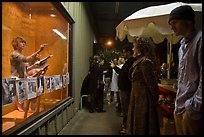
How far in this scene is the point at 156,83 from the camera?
3318 mm

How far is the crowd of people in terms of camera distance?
1910 millimetres

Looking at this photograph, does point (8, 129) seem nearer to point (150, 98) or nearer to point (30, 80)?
point (30, 80)

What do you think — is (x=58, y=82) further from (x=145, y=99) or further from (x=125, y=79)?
(x=145, y=99)

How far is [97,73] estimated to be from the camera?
7367 millimetres

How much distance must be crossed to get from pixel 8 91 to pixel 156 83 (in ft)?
5.95

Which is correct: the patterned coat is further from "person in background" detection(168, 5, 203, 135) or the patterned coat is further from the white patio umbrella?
"person in background" detection(168, 5, 203, 135)

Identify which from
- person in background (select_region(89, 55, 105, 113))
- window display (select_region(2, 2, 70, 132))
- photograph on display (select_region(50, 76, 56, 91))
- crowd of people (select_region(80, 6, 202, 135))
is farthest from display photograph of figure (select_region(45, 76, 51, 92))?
person in background (select_region(89, 55, 105, 113))

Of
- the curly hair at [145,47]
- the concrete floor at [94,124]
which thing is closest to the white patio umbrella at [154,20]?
the curly hair at [145,47]

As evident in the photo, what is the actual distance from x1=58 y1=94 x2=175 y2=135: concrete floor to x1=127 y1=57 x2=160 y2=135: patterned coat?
0.40m

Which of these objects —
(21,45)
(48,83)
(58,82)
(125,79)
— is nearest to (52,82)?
(48,83)

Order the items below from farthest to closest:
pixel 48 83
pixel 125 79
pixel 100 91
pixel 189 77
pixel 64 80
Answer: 1. pixel 100 91
2. pixel 64 80
3. pixel 125 79
4. pixel 48 83
5. pixel 189 77

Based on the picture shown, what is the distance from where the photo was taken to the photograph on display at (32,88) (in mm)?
3186

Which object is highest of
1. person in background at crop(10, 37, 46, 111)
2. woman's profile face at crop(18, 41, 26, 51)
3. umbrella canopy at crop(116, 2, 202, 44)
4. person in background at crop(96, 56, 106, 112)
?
umbrella canopy at crop(116, 2, 202, 44)

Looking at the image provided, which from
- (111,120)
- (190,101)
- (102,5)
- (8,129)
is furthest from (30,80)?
(102,5)
